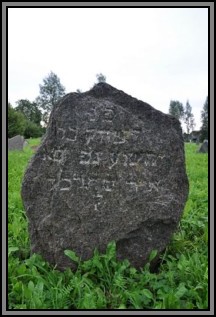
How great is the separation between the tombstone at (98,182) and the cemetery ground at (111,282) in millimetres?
171

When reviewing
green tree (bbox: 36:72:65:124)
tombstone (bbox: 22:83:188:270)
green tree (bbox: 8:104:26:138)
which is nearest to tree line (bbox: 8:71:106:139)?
green tree (bbox: 36:72:65:124)

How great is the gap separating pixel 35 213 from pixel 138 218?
40.2 inches

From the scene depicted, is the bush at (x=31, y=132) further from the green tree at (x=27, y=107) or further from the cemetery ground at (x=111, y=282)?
the cemetery ground at (x=111, y=282)

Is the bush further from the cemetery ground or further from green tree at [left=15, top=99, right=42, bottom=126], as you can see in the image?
the cemetery ground

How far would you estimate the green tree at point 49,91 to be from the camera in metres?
51.0

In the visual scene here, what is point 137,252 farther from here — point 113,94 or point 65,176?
point 113,94

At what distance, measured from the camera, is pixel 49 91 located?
5159cm

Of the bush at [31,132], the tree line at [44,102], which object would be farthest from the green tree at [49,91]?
the bush at [31,132]

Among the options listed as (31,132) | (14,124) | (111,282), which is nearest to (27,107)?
(31,132)

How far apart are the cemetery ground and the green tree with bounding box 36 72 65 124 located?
156 feet

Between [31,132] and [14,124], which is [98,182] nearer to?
[14,124]

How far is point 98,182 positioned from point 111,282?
3.12ft

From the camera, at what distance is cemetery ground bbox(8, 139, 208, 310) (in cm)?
336
